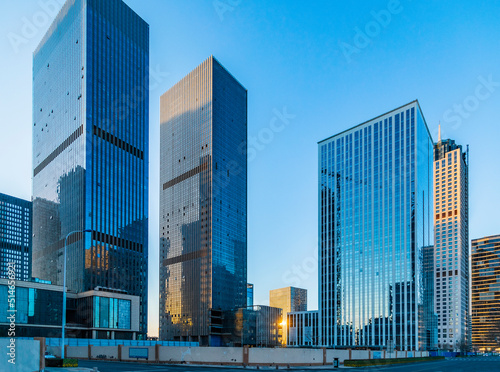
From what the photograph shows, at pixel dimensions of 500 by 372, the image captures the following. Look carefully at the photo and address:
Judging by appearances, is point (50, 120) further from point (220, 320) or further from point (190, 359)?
point (190, 359)

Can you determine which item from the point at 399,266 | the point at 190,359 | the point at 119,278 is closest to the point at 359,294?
the point at 399,266

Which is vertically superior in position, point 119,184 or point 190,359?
point 119,184

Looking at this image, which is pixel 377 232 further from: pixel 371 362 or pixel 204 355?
pixel 204 355

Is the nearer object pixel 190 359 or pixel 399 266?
pixel 190 359

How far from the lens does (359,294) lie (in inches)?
6865

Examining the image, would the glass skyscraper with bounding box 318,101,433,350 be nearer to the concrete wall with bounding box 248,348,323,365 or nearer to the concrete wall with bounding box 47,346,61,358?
the concrete wall with bounding box 248,348,323,365

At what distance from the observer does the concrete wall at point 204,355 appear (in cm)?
5362

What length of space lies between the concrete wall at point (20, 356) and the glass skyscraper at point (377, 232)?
5909 inches

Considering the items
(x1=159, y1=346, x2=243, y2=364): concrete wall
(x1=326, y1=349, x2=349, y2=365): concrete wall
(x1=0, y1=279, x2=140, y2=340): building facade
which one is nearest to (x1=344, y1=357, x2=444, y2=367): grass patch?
(x1=326, y1=349, x2=349, y2=365): concrete wall

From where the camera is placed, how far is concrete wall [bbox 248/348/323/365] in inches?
2088

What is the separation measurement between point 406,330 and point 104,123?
135905mm

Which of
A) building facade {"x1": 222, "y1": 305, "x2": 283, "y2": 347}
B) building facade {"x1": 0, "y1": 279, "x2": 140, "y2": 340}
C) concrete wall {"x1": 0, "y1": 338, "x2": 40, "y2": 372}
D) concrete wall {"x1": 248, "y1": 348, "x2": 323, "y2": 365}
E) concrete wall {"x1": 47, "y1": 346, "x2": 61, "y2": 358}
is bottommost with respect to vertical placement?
building facade {"x1": 222, "y1": 305, "x2": 283, "y2": 347}

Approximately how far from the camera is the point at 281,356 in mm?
54375

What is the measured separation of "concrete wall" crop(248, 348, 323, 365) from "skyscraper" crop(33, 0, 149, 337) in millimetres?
101535
